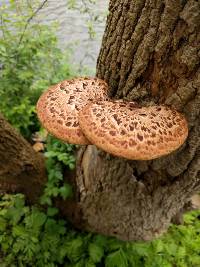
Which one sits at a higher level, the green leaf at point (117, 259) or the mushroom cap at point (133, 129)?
the mushroom cap at point (133, 129)

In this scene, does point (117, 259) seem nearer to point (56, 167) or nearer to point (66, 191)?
point (66, 191)

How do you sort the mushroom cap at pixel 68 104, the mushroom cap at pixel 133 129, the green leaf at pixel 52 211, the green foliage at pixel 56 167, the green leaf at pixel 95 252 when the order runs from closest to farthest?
the mushroom cap at pixel 133 129 < the mushroom cap at pixel 68 104 < the green foliage at pixel 56 167 < the green leaf at pixel 95 252 < the green leaf at pixel 52 211

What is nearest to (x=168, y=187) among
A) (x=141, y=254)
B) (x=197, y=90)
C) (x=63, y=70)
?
(x=197, y=90)

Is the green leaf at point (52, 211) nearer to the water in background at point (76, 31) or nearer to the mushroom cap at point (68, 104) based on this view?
the mushroom cap at point (68, 104)

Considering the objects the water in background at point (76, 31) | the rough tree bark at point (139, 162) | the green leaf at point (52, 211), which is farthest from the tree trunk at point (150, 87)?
the water in background at point (76, 31)

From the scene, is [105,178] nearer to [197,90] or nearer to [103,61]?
[103,61]

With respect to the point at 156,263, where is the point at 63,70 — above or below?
above
